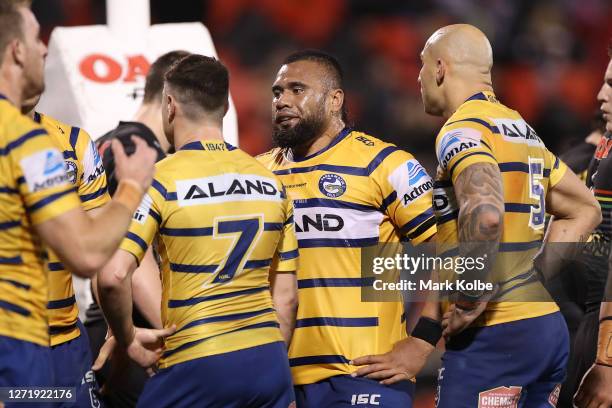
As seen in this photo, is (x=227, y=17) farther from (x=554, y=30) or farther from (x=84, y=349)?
(x=84, y=349)

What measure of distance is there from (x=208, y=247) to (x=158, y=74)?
1.87 m

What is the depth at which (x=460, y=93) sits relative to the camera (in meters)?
3.99

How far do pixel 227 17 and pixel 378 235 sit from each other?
4969 millimetres

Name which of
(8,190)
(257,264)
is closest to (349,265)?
(257,264)

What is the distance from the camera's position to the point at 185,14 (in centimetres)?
830

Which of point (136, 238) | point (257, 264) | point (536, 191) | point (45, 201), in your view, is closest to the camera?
point (45, 201)

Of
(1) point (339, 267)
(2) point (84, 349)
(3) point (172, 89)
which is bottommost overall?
(2) point (84, 349)

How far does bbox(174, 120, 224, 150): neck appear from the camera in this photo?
3537 millimetres

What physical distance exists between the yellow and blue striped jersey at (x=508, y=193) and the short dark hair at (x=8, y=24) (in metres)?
1.66

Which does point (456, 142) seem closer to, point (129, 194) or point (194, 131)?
point (194, 131)

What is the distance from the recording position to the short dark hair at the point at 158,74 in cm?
493

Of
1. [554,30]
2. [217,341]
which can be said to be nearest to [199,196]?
[217,341]

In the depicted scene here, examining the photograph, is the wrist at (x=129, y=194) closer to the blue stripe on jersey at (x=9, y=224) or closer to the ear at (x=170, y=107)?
the blue stripe on jersey at (x=9, y=224)

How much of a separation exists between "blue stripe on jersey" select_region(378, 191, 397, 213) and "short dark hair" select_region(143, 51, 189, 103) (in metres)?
1.55
